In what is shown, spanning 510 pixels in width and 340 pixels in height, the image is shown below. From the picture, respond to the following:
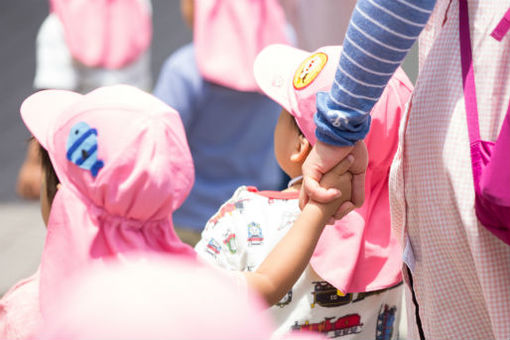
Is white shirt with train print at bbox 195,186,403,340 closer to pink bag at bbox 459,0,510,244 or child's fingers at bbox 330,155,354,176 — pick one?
child's fingers at bbox 330,155,354,176

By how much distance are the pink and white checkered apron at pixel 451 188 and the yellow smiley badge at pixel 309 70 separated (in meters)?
0.38

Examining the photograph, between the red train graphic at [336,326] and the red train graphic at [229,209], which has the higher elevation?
the red train graphic at [229,209]

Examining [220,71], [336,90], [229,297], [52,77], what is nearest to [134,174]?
[336,90]

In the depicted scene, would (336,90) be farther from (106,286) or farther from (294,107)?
(106,286)

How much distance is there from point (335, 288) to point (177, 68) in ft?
5.90

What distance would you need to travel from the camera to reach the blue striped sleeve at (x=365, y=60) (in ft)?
5.68

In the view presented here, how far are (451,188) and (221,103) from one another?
223 cm

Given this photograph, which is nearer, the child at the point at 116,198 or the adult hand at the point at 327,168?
the child at the point at 116,198

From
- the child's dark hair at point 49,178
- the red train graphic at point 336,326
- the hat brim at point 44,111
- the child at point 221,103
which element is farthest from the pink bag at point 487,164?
the child at point 221,103

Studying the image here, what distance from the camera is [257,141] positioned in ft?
13.1

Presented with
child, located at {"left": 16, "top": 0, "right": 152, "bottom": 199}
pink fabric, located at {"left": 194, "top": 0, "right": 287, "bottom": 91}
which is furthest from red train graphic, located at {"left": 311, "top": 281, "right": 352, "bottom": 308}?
child, located at {"left": 16, "top": 0, "right": 152, "bottom": 199}

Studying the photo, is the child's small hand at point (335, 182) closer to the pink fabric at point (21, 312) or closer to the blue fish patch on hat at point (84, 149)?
the blue fish patch on hat at point (84, 149)

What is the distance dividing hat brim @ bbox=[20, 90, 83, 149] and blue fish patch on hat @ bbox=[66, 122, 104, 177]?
0.14 m

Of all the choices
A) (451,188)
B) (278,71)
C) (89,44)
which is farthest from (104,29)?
(451,188)
